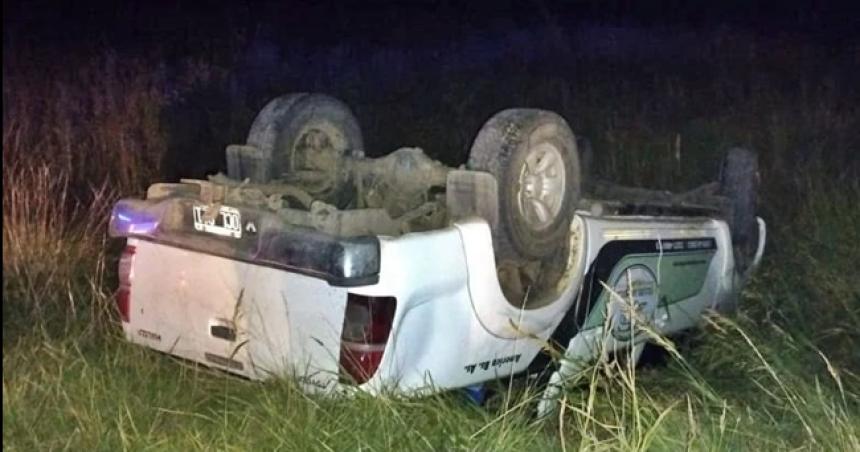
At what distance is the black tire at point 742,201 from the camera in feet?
19.8

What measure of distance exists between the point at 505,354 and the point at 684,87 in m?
6.81

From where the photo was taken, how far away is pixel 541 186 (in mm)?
4754

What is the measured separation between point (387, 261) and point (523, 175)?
0.87m

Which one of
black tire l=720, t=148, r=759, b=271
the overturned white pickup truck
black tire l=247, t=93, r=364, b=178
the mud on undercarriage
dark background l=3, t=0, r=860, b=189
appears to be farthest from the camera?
dark background l=3, t=0, r=860, b=189

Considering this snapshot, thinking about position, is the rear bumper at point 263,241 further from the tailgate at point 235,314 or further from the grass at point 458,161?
the grass at point 458,161

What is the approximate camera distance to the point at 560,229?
4750 millimetres

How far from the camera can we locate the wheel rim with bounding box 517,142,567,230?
183 inches

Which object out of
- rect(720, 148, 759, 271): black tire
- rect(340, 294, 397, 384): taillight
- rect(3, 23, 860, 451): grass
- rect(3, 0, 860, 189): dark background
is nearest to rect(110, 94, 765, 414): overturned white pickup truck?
rect(340, 294, 397, 384): taillight

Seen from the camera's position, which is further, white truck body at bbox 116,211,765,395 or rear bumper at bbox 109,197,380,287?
white truck body at bbox 116,211,765,395

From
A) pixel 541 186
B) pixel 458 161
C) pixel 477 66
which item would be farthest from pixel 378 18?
pixel 541 186

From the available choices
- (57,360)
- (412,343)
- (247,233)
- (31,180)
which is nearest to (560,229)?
(412,343)

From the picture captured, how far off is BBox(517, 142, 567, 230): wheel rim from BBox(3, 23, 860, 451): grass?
2.24ft

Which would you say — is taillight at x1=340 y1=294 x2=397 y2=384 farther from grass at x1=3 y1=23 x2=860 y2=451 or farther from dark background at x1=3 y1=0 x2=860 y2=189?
dark background at x1=3 y1=0 x2=860 y2=189

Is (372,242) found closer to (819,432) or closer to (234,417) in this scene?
(234,417)
